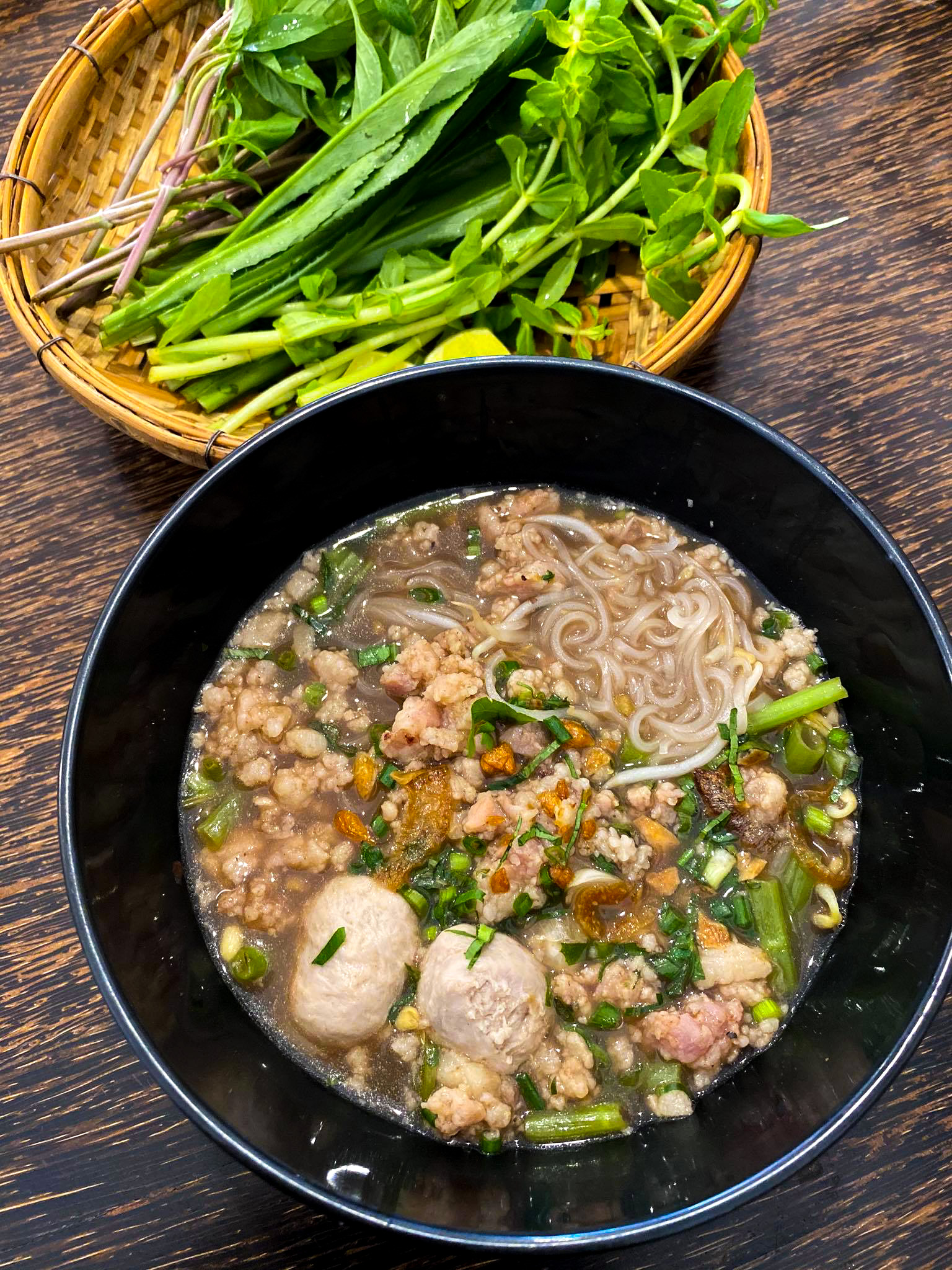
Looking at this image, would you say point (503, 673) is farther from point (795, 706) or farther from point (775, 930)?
point (775, 930)

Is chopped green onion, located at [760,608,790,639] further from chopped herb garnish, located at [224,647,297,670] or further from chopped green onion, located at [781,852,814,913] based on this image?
chopped herb garnish, located at [224,647,297,670]

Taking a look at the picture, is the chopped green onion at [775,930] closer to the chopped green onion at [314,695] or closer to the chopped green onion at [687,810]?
the chopped green onion at [687,810]

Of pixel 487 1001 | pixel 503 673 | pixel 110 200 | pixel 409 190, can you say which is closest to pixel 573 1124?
pixel 487 1001

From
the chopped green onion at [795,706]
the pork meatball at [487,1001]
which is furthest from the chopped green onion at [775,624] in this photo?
the pork meatball at [487,1001]

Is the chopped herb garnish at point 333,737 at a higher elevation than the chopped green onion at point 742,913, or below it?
higher

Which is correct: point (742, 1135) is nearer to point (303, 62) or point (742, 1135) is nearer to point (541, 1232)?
point (541, 1232)

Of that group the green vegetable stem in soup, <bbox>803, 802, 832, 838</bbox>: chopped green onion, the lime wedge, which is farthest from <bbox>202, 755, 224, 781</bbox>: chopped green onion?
<bbox>803, 802, 832, 838</bbox>: chopped green onion
